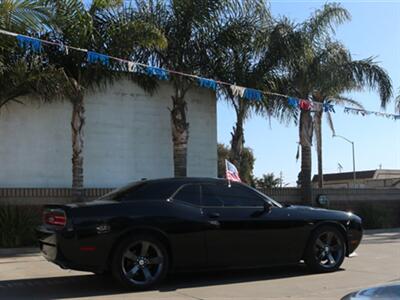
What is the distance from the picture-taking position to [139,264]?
27.1 feet

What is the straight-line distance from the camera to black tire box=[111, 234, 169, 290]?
319 inches

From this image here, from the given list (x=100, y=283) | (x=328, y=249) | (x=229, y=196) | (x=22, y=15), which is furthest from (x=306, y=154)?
(x=100, y=283)

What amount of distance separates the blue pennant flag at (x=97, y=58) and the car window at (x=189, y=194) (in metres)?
6.40

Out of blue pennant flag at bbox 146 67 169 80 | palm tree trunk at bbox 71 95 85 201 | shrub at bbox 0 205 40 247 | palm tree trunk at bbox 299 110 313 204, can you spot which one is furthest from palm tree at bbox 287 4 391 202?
shrub at bbox 0 205 40 247

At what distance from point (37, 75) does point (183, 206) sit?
7983 mm

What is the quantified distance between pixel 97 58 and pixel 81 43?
60 centimetres

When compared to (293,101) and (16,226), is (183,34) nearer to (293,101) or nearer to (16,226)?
(293,101)

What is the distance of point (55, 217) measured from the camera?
8.26 metres

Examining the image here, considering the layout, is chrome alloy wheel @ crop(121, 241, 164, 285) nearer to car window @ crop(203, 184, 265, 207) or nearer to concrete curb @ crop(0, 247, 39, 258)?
car window @ crop(203, 184, 265, 207)

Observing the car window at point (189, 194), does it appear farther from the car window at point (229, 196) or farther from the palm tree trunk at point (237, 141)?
the palm tree trunk at point (237, 141)

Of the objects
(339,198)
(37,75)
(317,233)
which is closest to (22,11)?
(37,75)

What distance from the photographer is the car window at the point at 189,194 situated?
8.80m

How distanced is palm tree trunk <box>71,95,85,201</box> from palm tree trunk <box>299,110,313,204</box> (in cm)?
791

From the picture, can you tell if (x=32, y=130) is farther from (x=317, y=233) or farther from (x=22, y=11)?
(x=317, y=233)
